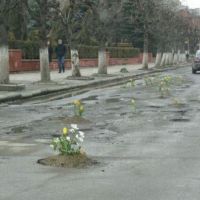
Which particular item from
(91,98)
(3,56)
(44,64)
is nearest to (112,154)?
(91,98)

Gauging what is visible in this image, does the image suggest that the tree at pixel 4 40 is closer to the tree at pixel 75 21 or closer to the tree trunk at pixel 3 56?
the tree trunk at pixel 3 56

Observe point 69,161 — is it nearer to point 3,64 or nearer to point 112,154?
point 112,154

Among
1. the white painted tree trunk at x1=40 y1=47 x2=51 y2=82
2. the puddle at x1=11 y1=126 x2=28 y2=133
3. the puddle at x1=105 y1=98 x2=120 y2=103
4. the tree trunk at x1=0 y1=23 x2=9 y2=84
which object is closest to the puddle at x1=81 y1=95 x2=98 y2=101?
the puddle at x1=105 y1=98 x2=120 y2=103

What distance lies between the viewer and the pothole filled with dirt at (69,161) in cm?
907

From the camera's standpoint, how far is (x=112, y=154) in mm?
10094

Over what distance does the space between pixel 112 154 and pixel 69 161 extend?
1.14 meters

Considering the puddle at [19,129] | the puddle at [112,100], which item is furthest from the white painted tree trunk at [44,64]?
the puddle at [19,129]

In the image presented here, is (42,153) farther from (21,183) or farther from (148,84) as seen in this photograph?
(148,84)

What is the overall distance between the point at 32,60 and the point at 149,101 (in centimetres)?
2224

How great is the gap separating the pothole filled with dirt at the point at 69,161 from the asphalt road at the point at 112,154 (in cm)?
16

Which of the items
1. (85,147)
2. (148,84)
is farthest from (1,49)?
(85,147)

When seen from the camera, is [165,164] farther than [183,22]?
No

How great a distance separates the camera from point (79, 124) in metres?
14.0

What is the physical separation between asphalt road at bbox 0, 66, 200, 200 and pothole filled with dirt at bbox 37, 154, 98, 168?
0.16 meters
